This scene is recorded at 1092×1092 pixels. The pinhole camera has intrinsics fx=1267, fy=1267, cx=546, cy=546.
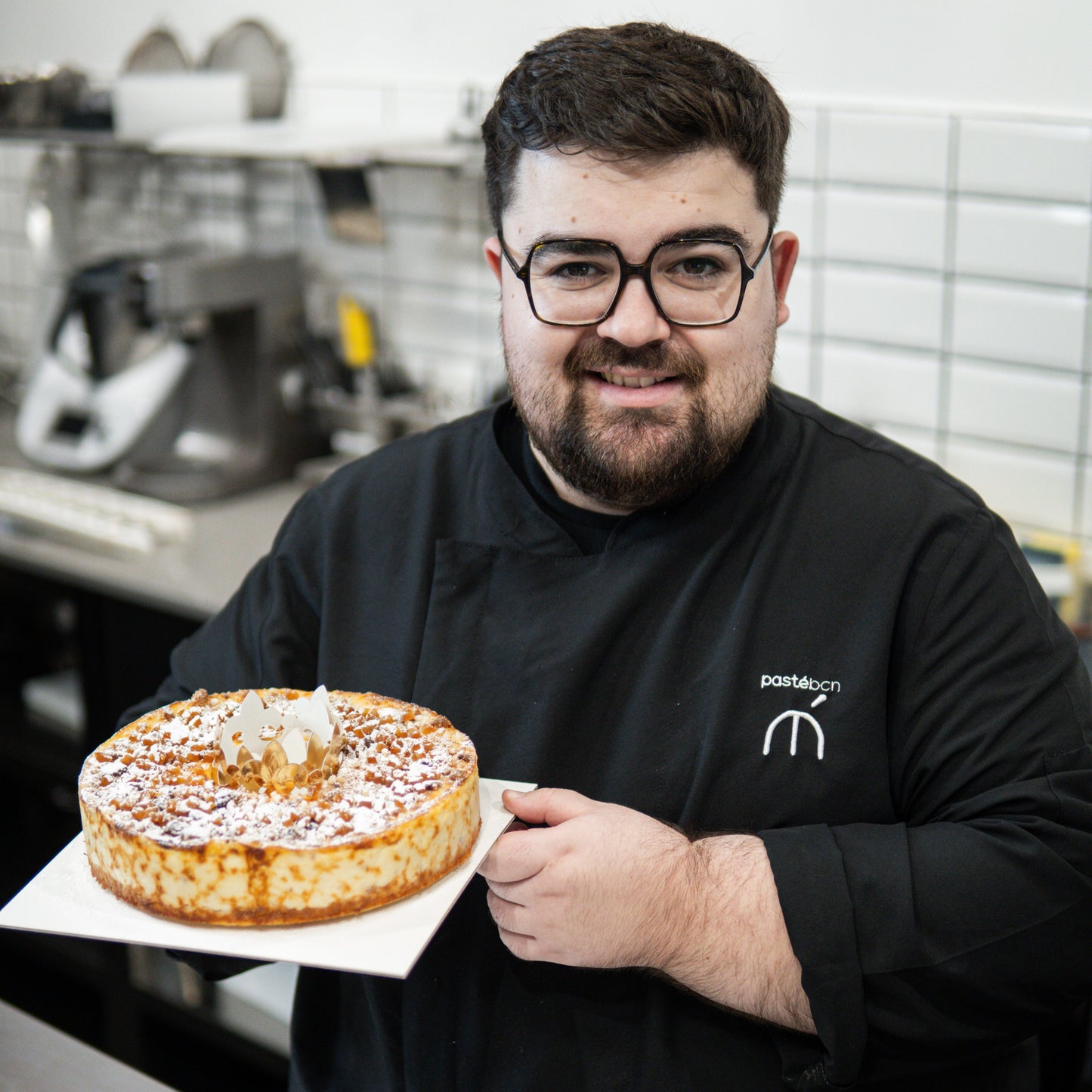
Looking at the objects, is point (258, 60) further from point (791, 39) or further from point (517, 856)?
point (517, 856)

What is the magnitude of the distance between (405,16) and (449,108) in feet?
0.68

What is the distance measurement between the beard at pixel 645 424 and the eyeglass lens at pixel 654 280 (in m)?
0.03

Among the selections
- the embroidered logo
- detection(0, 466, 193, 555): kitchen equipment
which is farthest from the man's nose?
detection(0, 466, 193, 555): kitchen equipment

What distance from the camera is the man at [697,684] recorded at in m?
1.01

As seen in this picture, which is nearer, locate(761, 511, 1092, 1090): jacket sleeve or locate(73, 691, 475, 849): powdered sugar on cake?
locate(73, 691, 475, 849): powdered sugar on cake

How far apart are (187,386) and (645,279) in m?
1.58

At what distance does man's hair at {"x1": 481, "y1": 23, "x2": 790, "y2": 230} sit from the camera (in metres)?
1.08

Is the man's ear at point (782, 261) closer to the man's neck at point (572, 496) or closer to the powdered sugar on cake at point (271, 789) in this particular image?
the man's neck at point (572, 496)

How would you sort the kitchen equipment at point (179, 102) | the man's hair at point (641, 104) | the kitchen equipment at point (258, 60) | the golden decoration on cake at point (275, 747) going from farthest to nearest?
the kitchen equipment at point (258, 60)
the kitchen equipment at point (179, 102)
the man's hair at point (641, 104)
the golden decoration on cake at point (275, 747)

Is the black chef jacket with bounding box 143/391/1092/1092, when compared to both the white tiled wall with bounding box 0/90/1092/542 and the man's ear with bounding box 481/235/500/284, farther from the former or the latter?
the white tiled wall with bounding box 0/90/1092/542

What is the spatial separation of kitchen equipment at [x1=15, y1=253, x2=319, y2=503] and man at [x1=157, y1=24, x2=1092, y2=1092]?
3.98ft

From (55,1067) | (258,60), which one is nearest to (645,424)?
(55,1067)

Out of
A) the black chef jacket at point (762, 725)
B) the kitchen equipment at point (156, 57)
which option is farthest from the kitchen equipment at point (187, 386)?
the black chef jacket at point (762, 725)

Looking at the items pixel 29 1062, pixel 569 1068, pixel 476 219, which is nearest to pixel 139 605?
pixel 476 219
